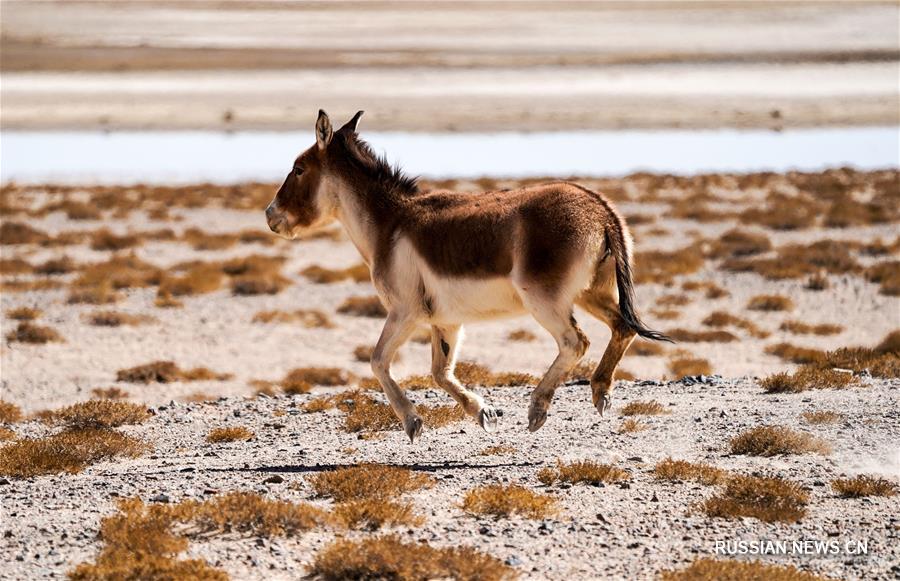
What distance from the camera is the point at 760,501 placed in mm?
8805

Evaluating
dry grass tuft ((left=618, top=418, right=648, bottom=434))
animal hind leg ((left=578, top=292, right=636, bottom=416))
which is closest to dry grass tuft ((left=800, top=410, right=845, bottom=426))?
dry grass tuft ((left=618, top=418, right=648, bottom=434))

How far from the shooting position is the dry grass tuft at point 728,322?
21.0 metres

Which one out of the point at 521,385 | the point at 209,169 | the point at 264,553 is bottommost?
the point at 209,169

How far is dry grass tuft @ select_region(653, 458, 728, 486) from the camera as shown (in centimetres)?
945

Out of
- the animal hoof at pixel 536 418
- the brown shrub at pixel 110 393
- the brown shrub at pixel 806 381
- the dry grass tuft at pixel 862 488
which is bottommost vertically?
the brown shrub at pixel 110 393

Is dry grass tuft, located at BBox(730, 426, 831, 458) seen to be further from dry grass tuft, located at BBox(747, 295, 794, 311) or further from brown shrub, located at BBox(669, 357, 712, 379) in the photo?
dry grass tuft, located at BBox(747, 295, 794, 311)

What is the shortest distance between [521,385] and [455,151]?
4448cm

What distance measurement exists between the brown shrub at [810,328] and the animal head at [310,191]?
1172 centimetres

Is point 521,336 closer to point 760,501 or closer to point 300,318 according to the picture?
point 300,318

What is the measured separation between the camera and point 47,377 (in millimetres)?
17812

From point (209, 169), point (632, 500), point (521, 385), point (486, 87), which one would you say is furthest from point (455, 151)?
point (632, 500)

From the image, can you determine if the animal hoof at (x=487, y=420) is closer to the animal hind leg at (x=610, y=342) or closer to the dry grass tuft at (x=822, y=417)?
the animal hind leg at (x=610, y=342)

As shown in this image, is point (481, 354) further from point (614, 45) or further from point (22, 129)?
point (614, 45)

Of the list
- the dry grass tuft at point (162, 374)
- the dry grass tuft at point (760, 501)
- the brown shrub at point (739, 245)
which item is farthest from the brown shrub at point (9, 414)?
the brown shrub at point (739, 245)
